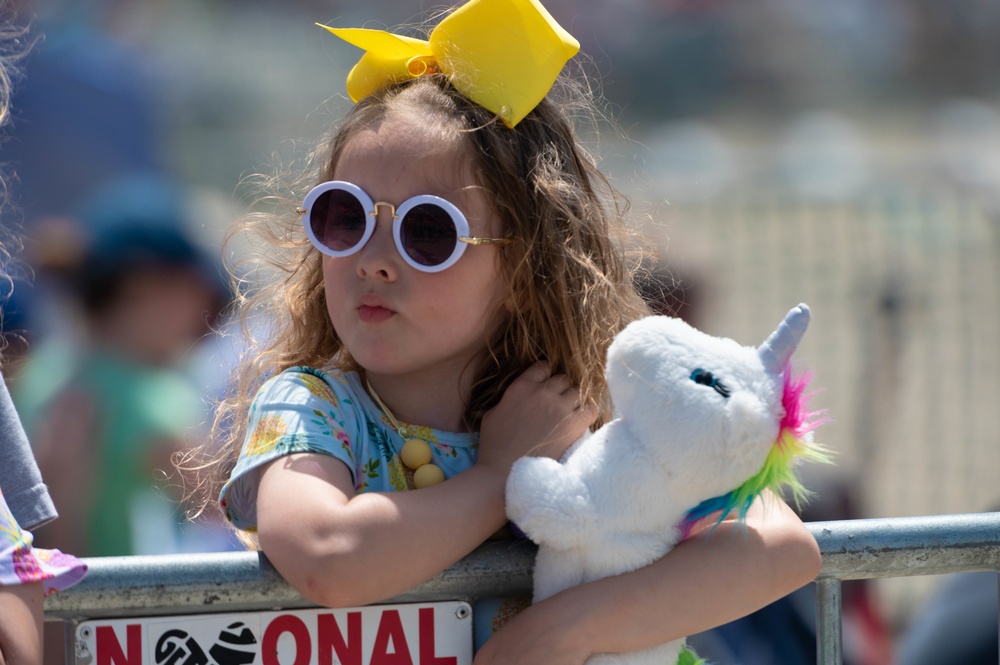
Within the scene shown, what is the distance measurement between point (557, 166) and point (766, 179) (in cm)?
1072

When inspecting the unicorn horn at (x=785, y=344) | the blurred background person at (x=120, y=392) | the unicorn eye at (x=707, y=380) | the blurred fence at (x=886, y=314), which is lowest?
the blurred fence at (x=886, y=314)

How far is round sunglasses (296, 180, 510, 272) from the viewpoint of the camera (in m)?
1.69

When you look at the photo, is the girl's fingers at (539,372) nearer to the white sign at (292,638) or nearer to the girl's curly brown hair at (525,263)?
the girl's curly brown hair at (525,263)

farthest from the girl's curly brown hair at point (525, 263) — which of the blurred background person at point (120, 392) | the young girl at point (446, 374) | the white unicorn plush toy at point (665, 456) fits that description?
the blurred background person at point (120, 392)

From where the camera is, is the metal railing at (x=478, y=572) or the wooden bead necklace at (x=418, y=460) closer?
the metal railing at (x=478, y=572)

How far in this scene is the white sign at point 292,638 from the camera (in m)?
1.54

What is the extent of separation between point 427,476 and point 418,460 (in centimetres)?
3

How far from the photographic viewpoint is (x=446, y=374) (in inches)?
72.6

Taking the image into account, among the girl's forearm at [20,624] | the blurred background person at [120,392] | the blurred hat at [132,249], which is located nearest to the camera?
the girl's forearm at [20,624]

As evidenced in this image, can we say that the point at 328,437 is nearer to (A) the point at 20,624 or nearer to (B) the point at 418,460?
(B) the point at 418,460

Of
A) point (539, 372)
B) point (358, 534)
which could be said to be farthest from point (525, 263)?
point (358, 534)

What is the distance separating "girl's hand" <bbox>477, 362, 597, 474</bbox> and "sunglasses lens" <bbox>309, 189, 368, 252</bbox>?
32cm

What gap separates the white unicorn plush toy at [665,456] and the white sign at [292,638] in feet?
0.57

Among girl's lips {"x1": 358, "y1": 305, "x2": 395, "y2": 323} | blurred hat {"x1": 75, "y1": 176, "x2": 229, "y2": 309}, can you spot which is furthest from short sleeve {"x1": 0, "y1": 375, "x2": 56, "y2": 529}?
blurred hat {"x1": 75, "y1": 176, "x2": 229, "y2": 309}
